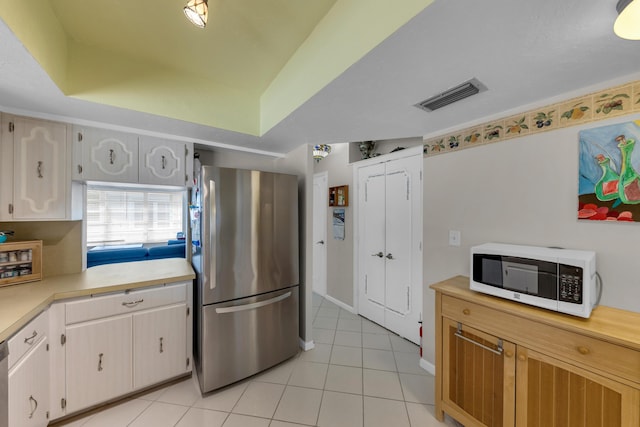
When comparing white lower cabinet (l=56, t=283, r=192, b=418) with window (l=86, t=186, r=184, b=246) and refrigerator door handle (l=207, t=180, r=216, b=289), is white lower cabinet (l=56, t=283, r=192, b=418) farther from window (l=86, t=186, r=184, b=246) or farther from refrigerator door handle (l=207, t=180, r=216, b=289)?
window (l=86, t=186, r=184, b=246)

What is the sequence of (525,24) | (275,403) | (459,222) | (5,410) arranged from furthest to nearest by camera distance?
(459,222), (275,403), (5,410), (525,24)

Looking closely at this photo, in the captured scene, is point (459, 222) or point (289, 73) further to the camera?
point (459, 222)

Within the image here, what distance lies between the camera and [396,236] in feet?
9.27

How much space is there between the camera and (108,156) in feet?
6.30

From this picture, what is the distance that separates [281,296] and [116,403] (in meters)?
1.37

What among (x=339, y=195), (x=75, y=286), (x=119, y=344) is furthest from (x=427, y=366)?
(x=75, y=286)

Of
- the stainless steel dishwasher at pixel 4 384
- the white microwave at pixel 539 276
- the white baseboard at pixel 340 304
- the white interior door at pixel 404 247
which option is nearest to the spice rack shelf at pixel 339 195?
the white interior door at pixel 404 247

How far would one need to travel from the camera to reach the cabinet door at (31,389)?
1.22 metres

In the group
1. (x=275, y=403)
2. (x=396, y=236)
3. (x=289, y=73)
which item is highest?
(x=289, y=73)

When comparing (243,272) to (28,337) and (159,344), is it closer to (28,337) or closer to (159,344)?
(159,344)

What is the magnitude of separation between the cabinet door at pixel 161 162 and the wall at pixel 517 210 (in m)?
2.28

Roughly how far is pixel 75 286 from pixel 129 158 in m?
1.04

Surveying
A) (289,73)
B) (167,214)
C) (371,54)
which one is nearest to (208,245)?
(289,73)

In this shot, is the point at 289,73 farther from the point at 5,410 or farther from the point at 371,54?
the point at 5,410
